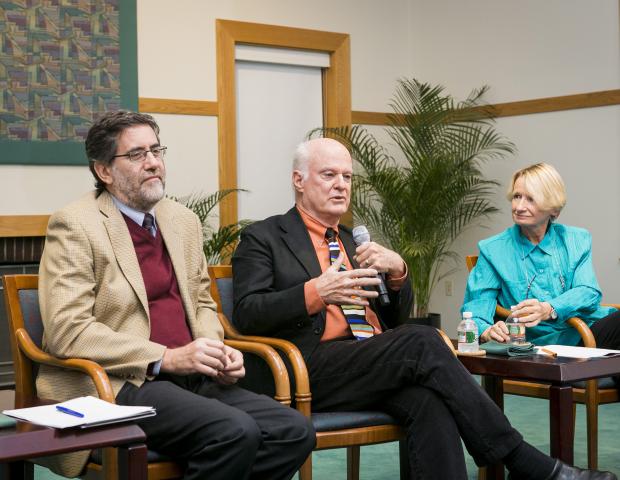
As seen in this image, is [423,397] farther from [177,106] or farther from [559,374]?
[177,106]

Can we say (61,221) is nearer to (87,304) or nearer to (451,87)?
(87,304)

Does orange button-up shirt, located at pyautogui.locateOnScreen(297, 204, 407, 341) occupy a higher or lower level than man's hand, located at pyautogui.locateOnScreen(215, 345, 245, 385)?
higher

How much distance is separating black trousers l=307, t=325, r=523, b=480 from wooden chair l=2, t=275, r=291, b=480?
0.67 ft

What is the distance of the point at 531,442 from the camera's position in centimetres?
461

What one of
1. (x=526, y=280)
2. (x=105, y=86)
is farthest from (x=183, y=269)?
(x=105, y=86)

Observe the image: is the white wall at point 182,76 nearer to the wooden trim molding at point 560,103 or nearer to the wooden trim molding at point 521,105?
the wooden trim molding at point 521,105

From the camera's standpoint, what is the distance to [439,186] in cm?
681

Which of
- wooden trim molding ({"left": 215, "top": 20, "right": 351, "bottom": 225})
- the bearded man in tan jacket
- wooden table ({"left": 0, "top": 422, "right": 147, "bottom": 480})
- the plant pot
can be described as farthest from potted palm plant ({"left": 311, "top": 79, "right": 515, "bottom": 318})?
wooden table ({"left": 0, "top": 422, "right": 147, "bottom": 480})

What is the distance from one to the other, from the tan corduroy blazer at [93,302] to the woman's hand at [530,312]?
1278 mm

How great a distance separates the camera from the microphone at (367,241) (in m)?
3.07

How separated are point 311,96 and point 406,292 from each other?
4299 millimetres

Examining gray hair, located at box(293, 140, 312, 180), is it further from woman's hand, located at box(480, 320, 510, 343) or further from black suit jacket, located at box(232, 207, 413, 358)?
woman's hand, located at box(480, 320, 510, 343)

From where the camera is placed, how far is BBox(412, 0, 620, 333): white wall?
656 centimetres

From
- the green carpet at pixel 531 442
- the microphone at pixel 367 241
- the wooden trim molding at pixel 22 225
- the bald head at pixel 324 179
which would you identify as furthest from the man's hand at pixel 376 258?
the wooden trim molding at pixel 22 225
